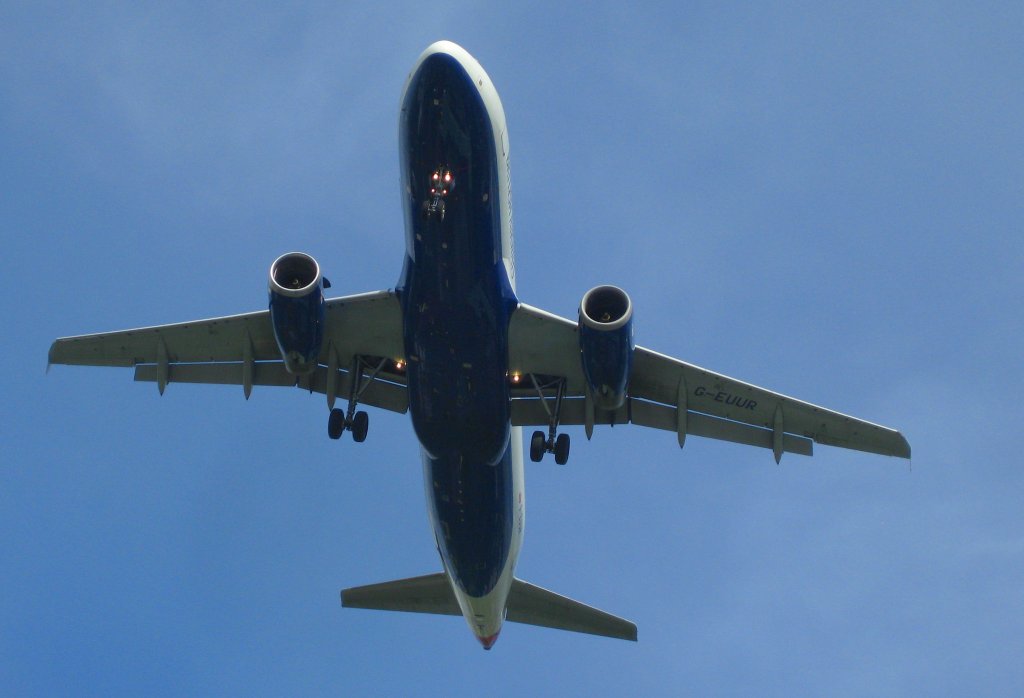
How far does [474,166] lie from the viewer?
872 inches

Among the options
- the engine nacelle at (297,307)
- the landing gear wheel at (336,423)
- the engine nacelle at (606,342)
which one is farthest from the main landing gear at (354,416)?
the engine nacelle at (606,342)

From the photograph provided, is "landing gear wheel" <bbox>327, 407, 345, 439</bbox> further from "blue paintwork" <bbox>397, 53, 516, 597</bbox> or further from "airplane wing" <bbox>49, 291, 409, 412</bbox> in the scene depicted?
"blue paintwork" <bbox>397, 53, 516, 597</bbox>

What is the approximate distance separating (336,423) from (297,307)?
3.92 metres

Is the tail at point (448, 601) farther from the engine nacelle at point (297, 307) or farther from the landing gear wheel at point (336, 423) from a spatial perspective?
the engine nacelle at point (297, 307)

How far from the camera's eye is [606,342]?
23.2 meters


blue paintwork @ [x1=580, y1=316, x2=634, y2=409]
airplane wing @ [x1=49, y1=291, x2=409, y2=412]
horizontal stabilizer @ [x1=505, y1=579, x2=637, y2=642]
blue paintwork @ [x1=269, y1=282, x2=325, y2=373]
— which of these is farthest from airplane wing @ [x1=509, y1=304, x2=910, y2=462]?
horizontal stabilizer @ [x1=505, y1=579, x2=637, y2=642]

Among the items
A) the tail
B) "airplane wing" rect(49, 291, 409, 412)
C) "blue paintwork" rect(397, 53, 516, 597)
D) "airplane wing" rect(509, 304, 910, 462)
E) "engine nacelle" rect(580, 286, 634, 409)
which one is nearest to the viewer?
"blue paintwork" rect(397, 53, 516, 597)

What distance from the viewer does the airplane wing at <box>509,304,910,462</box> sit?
83.6 ft

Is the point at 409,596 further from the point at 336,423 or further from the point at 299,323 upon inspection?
the point at 299,323

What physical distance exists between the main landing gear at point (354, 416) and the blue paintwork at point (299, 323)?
2.50m

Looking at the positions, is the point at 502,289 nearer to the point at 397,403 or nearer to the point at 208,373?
the point at 397,403

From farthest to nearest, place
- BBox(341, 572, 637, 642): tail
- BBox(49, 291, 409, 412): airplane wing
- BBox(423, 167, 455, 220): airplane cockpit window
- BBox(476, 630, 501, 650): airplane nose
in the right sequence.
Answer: BBox(341, 572, 637, 642): tail, BBox(476, 630, 501, 650): airplane nose, BBox(49, 291, 409, 412): airplane wing, BBox(423, 167, 455, 220): airplane cockpit window

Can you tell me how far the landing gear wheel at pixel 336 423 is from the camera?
26.7m

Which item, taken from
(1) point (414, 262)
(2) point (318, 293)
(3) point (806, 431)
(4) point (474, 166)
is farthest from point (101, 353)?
(3) point (806, 431)
